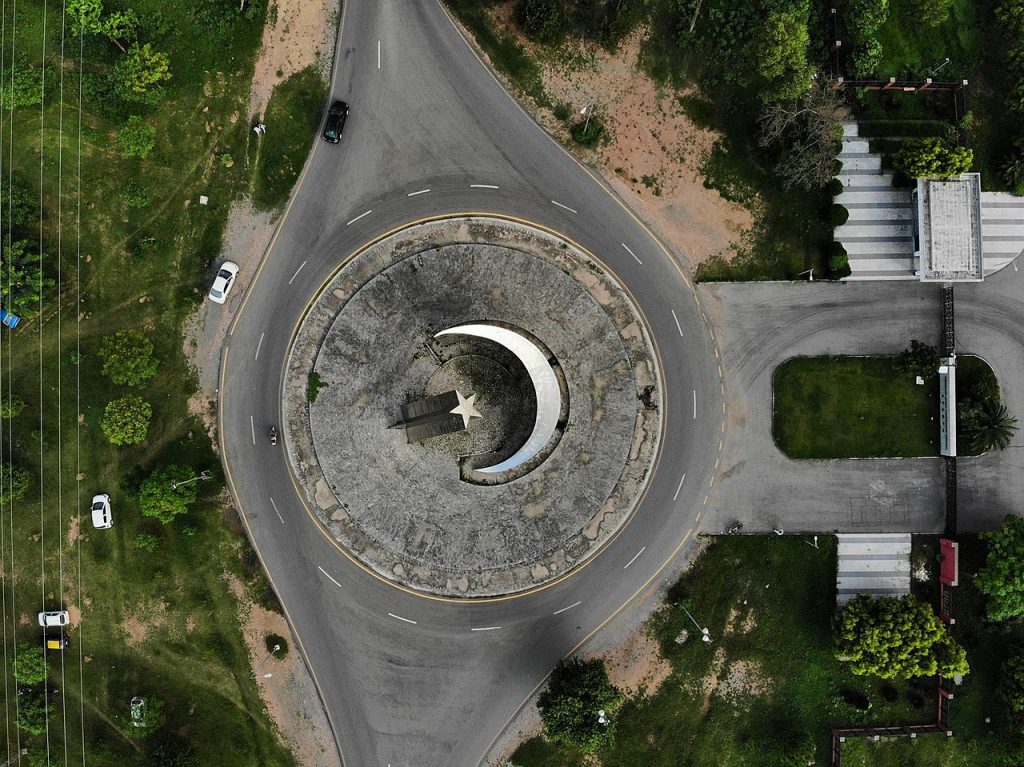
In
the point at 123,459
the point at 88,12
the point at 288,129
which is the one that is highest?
the point at 88,12

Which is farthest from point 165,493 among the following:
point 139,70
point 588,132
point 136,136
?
point 588,132

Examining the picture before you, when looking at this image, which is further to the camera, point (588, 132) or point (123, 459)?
point (123, 459)

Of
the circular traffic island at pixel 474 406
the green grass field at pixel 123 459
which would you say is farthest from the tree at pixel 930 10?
the green grass field at pixel 123 459

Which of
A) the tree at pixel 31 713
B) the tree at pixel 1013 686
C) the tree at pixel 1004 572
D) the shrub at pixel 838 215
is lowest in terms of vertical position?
the tree at pixel 31 713

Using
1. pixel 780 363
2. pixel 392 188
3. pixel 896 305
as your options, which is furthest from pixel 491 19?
pixel 896 305

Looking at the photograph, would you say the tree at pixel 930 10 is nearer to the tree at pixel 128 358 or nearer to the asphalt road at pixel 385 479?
the asphalt road at pixel 385 479

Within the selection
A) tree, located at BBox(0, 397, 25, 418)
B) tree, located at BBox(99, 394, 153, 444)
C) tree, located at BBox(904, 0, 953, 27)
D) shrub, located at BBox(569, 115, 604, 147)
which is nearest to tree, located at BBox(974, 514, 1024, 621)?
tree, located at BBox(904, 0, 953, 27)

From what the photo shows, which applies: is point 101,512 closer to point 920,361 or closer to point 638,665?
point 638,665

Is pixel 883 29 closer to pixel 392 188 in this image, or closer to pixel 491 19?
pixel 491 19
